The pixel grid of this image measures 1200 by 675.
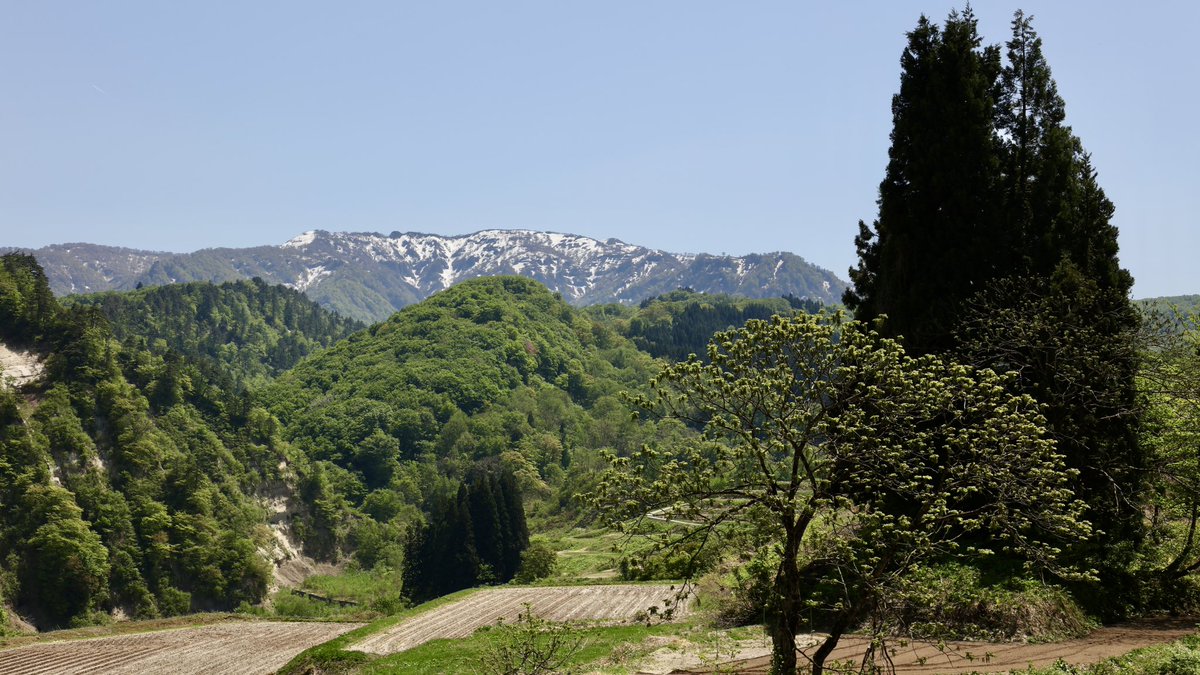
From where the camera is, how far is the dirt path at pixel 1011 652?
68.6 ft

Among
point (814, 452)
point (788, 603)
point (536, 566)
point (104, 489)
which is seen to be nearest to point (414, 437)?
point (104, 489)

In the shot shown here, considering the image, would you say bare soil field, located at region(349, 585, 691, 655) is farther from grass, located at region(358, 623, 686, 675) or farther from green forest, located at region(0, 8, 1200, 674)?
green forest, located at region(0, 8, 1200, 674)

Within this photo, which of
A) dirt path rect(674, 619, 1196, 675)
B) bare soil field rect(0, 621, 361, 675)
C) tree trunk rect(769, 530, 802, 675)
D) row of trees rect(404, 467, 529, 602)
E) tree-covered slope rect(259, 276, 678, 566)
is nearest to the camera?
tree trunk rect(769, 530, 802, 675)

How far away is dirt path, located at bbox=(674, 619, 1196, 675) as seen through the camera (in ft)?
68.6

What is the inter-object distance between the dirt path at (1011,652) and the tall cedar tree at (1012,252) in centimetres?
250

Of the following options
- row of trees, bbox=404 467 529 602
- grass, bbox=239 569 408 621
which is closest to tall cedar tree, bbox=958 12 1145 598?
grass, bbox=239 569 408 621

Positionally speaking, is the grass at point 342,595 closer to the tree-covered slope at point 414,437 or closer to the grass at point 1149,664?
the tree-covered slope at point 414,437

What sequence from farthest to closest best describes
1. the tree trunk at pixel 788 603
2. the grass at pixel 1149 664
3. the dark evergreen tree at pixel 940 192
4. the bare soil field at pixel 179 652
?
the bare soil field at pixel 179 652 < the dark evergreen tree at pixel 940 192 < the grass at pixel 1149 664 < the tree trunk at pixel 788 603

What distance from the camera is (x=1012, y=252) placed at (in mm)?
31359

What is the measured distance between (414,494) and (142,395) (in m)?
48.2

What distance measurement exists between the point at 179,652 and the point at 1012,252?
38.4 m

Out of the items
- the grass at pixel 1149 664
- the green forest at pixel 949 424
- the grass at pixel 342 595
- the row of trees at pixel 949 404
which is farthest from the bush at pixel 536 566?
the grass at pixel 1149 664

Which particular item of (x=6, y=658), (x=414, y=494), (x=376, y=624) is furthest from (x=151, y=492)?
(x=376, y=624)

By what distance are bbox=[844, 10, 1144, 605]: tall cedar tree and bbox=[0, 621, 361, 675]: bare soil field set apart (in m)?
28.8
